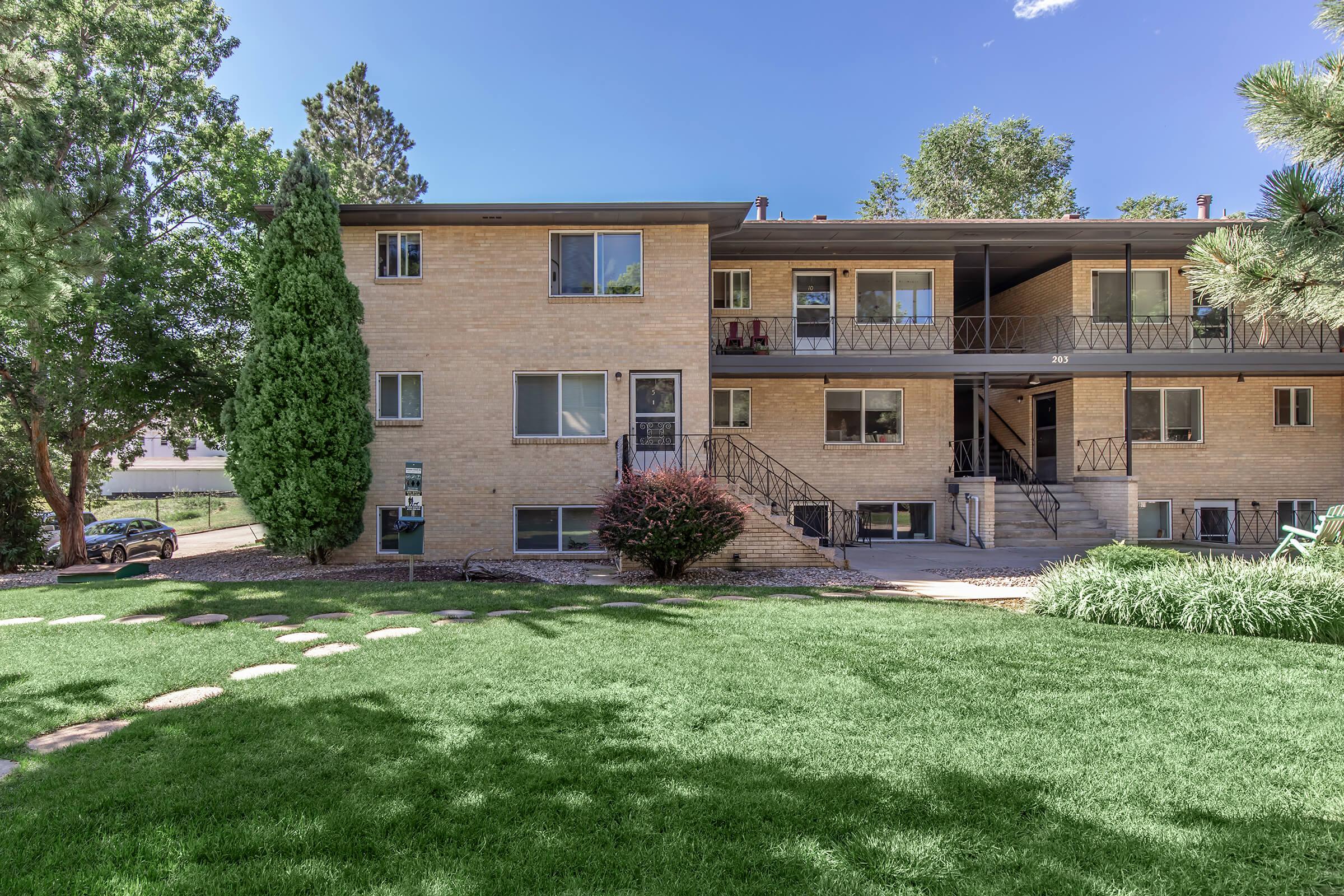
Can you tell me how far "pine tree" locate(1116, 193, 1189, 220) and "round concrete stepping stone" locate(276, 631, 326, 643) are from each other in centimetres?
3594

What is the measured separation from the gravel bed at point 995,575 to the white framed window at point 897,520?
4.13 metres

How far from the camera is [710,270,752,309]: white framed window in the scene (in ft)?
53.5

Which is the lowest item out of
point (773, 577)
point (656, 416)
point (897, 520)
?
point (773, 577)

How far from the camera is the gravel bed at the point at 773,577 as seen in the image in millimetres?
9906

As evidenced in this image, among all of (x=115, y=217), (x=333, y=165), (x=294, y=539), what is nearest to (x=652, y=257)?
(x=294, y=539)

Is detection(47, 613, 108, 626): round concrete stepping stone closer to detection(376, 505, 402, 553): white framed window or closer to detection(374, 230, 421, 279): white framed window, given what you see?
detection(376, 505, 402, 553): white framed window

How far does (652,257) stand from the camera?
13.1 metres

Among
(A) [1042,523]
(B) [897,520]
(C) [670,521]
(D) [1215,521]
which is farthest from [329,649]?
(D) [1215,521]

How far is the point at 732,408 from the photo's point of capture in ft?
53.3

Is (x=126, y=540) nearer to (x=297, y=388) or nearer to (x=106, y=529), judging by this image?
(x=106, y=529)

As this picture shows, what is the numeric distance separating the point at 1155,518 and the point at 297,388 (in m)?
18.3

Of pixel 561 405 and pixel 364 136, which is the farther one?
pixel 364 136

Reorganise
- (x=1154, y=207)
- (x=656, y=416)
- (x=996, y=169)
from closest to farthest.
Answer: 1. (x=656, y=416)
2. (x=996, y=169)
3. (x=1154, y=207)

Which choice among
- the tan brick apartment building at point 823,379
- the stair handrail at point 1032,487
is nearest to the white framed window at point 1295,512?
the tan brick apartment building at point 823,379
